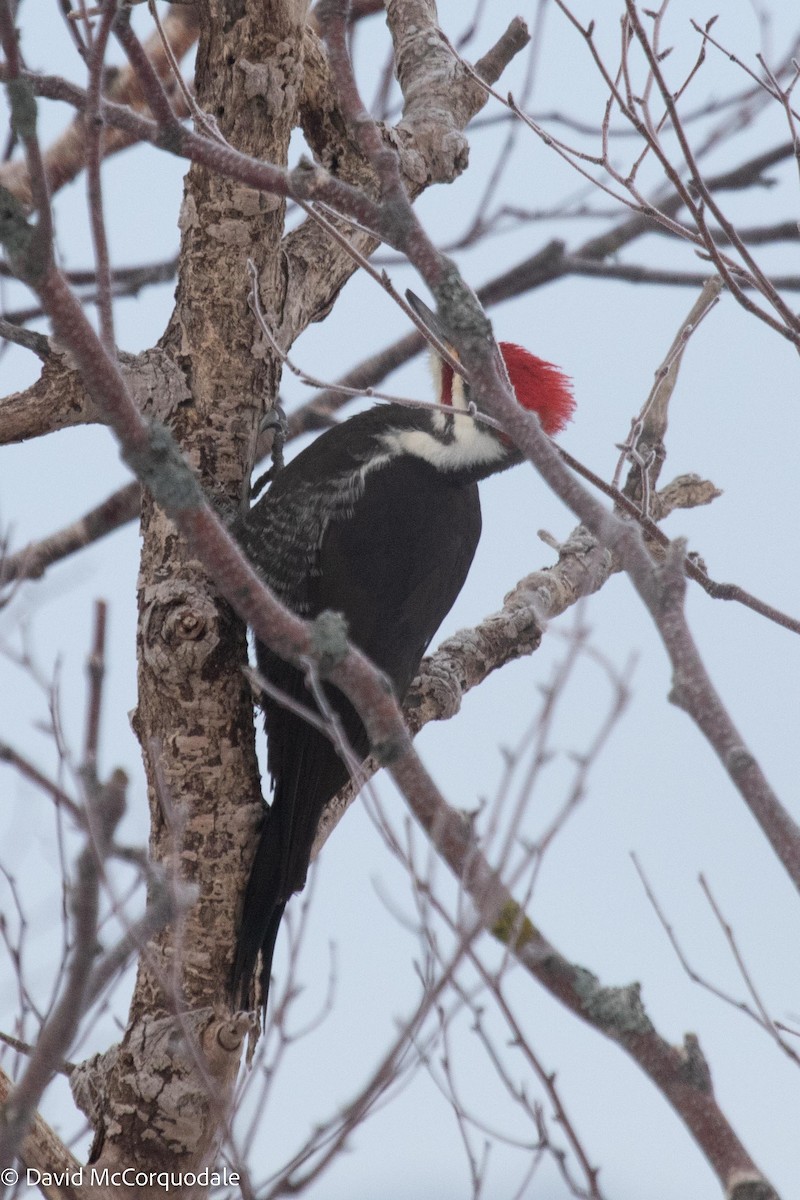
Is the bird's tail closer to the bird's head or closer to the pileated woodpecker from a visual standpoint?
the pileated woodpecker

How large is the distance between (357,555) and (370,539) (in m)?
0.04

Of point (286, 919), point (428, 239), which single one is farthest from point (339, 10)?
point (286, 919)

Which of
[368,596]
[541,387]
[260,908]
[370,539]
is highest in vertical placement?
[541,387]

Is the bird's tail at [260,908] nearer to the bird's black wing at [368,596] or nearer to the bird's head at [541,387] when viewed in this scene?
the bird's black wing at [368,596]

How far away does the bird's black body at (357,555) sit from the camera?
2.49 metres

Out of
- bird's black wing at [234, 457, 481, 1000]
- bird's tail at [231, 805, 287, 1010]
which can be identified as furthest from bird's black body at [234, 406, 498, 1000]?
bird's tail at [231, 805, 287, 1010]

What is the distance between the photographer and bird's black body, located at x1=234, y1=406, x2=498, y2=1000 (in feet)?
8.16

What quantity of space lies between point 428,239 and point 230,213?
52.8 inches

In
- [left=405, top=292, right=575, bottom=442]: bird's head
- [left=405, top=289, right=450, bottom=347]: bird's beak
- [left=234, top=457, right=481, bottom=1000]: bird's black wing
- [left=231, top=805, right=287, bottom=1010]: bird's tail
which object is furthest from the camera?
[left=405, top=292, right=575, bottom=442]: bird's head

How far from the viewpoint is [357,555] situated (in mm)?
2658

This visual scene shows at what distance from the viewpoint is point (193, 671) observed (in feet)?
7.50

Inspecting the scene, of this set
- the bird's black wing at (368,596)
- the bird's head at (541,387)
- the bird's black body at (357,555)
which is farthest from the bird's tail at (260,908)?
the bird's head at (541,387)

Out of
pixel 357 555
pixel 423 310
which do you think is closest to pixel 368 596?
pixel 357 555

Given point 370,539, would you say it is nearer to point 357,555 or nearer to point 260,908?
point 357,555
